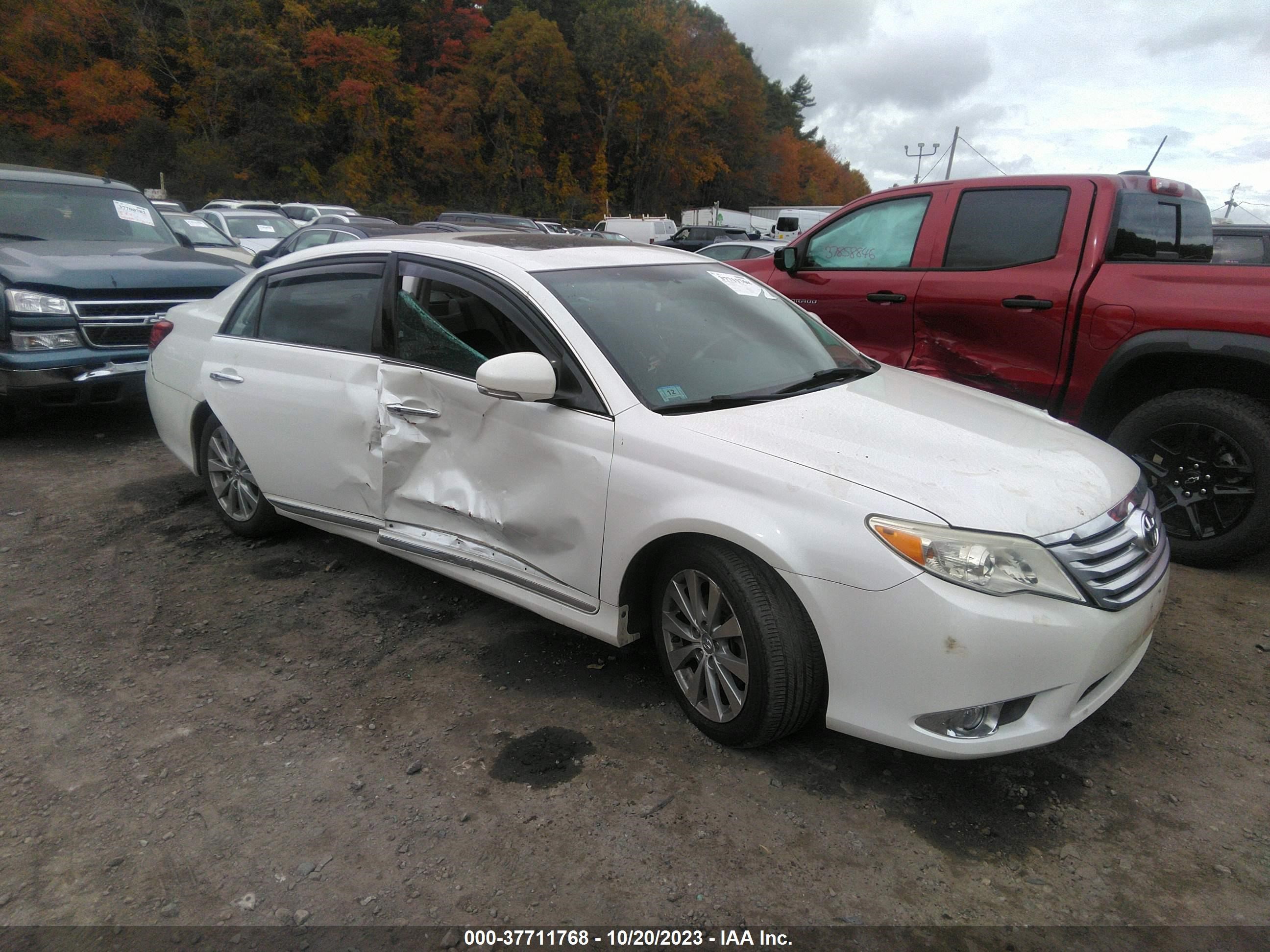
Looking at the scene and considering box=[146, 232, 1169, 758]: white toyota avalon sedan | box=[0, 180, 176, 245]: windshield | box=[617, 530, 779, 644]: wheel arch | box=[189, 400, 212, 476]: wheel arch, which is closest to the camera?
box=[146, 232, 1169, 758]: white toyota avalon sedan

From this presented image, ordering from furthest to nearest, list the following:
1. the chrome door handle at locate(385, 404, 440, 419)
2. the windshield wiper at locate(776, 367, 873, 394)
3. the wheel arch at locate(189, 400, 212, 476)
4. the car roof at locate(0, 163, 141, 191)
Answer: the car roof at locate(0, 163, 141, 191) → the wheel arch at locate(189, 400, 212, 476) → the chrome door handle at locate(385, 404, 440, 419) → the windshield wiper at locate(776, 367, 873, 394)

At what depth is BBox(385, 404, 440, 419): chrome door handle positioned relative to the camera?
3459mm

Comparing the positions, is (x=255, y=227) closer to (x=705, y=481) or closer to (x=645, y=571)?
(x=645, y=571)

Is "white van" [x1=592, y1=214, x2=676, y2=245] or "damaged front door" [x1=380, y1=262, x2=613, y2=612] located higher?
"damaged front door" [x1=380, y1=262, x2=613, y2=612]

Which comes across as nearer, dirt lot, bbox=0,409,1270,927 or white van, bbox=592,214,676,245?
dirt lot, bbox=0,409,1270,927

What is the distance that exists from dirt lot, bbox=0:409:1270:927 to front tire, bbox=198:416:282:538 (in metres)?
0.59

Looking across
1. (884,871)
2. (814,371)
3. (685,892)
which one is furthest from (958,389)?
(685,892)

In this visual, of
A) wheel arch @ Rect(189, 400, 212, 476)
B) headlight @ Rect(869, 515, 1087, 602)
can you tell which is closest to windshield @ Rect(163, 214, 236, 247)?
wheel arch @ Rect(189, 400, 212, 476)

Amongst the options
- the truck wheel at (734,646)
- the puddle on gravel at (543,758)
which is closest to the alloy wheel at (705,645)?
the truck wheel at (734,646)

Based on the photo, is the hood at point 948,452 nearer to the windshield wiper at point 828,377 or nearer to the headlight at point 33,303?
the windshield wiper at point 828,377

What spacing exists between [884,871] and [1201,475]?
9.52 feet

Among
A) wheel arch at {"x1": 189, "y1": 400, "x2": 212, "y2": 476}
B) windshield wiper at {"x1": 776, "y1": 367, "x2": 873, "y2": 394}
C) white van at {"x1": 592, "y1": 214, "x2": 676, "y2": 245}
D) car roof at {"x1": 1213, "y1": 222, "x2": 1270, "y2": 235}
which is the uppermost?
car roof at {"x1": 1213, "y1": 222, "x2": 1270, "y2": 235}

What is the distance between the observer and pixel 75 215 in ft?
23.1

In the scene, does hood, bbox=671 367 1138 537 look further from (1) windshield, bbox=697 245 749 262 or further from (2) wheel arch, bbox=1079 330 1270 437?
(1) windshield, bbox=697 245 749 262
